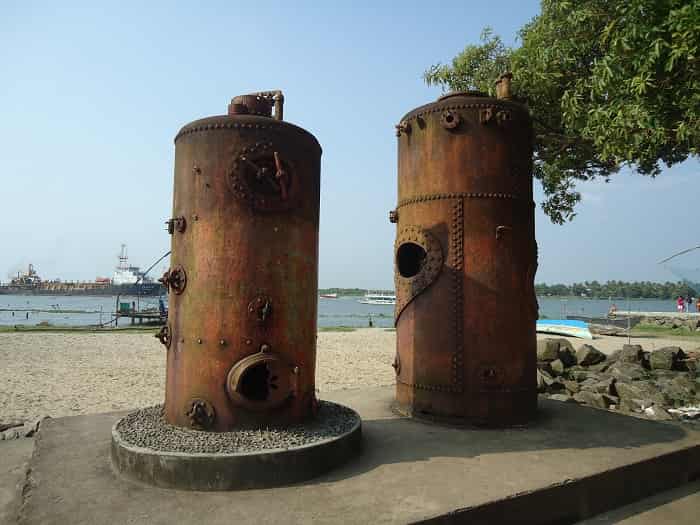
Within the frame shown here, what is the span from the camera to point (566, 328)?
1114 inches

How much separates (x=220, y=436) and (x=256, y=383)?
83cm

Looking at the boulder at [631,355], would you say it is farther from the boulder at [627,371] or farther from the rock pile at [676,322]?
the rock pile at [676,322]

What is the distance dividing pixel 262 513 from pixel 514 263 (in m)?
4.79

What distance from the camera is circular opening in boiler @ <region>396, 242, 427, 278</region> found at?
772 cm

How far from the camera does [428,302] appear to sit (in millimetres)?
7125

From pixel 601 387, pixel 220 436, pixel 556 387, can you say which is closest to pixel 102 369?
pixel 220 436

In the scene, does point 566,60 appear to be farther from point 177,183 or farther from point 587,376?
point 177,183

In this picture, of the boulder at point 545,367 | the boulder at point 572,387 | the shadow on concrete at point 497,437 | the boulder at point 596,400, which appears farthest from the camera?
the boulder at point 545,367

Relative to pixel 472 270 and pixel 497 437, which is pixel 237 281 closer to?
pixel 472 270

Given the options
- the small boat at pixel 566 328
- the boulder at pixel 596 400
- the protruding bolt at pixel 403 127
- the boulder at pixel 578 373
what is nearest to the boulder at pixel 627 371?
the boulder at pixel 578 373

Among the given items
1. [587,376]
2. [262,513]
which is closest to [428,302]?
[262,513]

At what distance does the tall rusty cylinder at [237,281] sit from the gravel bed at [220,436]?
13 centimetres

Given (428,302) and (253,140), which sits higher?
(253,140)

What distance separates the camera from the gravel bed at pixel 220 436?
457cm
